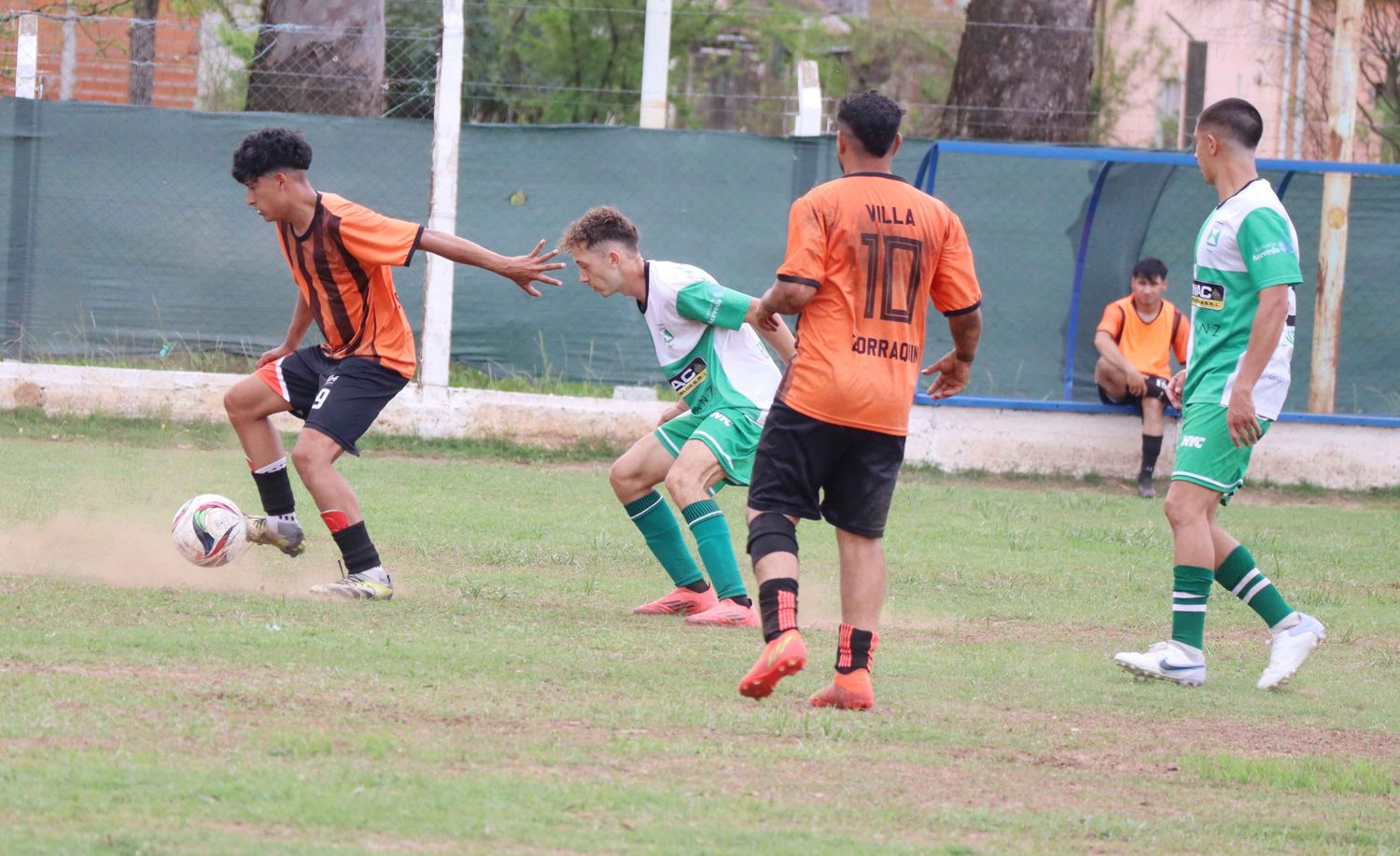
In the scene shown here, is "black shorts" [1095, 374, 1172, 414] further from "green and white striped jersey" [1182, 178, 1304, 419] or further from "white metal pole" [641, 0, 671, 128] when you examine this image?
"green and white striped jersey" [1182, 178, 1304, 419]

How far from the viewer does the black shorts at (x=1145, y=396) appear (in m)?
11.7

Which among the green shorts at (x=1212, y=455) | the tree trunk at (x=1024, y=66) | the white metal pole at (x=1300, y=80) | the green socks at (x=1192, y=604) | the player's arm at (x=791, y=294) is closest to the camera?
the player's arm at (x=791, y=294)

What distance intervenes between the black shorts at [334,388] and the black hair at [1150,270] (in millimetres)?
6644

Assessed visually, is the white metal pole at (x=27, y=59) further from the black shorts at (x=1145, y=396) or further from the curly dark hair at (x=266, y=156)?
the black shorts at (x=1145, y=396)

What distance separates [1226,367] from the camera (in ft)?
18.5

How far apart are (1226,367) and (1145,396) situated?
6225 millimetres

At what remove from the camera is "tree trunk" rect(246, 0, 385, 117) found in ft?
43.8

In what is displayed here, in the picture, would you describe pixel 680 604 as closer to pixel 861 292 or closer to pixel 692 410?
pixel 692 410

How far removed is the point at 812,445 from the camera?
16.2 ft

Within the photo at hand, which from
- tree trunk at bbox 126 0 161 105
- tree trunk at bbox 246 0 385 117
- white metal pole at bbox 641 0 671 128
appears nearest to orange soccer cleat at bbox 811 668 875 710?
white metal pole at bbox 641 0 671 128

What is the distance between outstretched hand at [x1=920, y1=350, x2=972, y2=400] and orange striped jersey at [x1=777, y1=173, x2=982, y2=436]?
33 centimetres

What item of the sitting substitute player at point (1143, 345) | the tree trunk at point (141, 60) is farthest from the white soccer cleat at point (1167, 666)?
the tree trunk at point (141, 60)

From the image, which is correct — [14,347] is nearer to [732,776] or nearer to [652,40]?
[652,40]

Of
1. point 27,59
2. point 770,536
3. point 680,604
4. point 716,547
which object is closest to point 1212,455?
point 770,536
